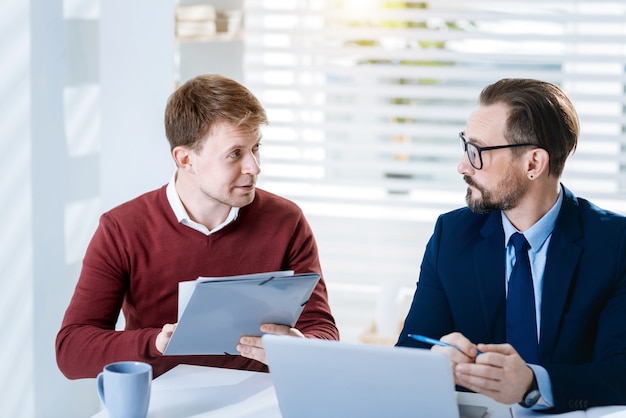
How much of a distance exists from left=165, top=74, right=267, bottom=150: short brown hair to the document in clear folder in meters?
0.55

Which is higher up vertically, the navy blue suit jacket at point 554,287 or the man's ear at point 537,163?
the man's ear at point 537,163

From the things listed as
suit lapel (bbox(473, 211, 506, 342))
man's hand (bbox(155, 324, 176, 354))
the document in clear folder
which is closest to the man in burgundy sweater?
man's hand (bbox(155, 324, 176, 354))

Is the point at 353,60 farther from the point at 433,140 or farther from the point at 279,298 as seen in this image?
the point at 279,298

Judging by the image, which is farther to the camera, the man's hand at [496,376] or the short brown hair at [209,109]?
the short brown hair at [209,109]

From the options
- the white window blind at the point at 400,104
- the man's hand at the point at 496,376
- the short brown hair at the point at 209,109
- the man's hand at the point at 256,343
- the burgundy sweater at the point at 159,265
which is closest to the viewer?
the man's hand at the point at 496,376

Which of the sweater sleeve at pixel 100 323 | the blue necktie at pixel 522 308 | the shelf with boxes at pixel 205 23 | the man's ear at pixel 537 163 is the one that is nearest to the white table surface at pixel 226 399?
the sweater sleeve at pixel 100 323

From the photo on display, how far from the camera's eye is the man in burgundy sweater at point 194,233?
6.78 feet

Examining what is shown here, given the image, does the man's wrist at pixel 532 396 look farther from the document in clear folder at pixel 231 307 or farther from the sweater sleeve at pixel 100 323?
the sweater sleeve at pixel 100 323

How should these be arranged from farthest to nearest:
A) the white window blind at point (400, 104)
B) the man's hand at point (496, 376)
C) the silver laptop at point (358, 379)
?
the white window blind at point (400, 104) → the man's hand at point (496, 376) → the silver laptop at point (358, 379)

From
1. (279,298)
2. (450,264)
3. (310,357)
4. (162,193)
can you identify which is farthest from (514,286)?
(162,193)

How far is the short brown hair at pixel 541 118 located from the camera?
6.27 feet

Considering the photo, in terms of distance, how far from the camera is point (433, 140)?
3.43 meters

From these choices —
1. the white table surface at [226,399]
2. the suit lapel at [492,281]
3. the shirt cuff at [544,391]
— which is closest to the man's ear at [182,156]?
the white table surface at [226,399]

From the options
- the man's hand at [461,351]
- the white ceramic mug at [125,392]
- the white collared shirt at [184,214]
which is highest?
the white collared shirt at [184,214]
